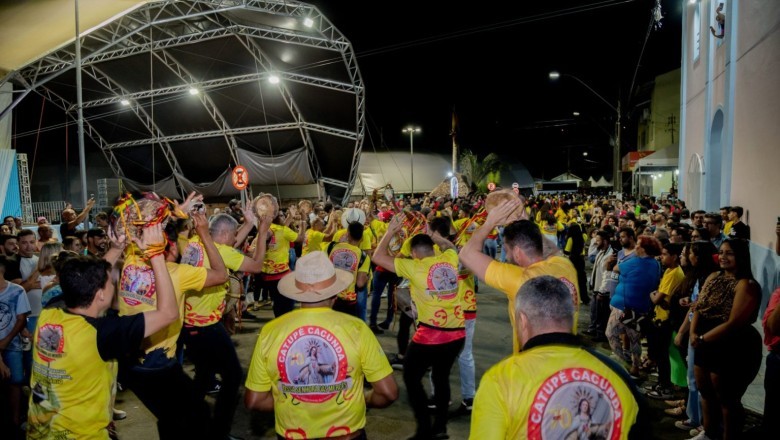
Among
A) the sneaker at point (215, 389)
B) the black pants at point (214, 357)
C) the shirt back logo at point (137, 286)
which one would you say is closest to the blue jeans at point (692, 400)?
the black pants at point (214, 357)

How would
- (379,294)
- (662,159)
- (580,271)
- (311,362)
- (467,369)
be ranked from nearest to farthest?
1. (311,362)
2. (467,369)
3. (379,294)
4. (580,271)
5. (662,159)

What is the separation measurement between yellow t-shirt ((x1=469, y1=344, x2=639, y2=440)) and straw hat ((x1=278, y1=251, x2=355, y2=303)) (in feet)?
3.97

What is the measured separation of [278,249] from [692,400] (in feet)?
20.2

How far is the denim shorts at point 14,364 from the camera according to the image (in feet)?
16.2

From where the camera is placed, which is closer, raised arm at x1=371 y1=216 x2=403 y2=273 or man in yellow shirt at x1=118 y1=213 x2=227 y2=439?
man in yellow shirt at x1=118 y1=213 x2=227 y2=439

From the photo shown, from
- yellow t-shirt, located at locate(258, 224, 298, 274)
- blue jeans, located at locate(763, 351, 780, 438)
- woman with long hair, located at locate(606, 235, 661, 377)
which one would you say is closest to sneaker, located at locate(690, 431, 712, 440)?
blue jeans, located at locate(763, 351, 780, 438)

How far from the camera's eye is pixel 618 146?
2598 centimetres

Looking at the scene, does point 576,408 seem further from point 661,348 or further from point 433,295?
point 661,348

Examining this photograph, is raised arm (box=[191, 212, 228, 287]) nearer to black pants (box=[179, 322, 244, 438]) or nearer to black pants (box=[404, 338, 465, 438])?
black pants (box=[179, 322, 244, 438])

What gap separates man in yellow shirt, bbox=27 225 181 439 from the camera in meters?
2.86

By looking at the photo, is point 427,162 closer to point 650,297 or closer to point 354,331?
point 650,297

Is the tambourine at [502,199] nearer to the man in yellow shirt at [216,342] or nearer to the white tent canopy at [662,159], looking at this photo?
the man in yellow shirt at [216,342]

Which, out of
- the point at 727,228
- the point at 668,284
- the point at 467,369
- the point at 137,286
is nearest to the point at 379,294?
the point at 467,369

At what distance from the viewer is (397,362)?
716 cm
